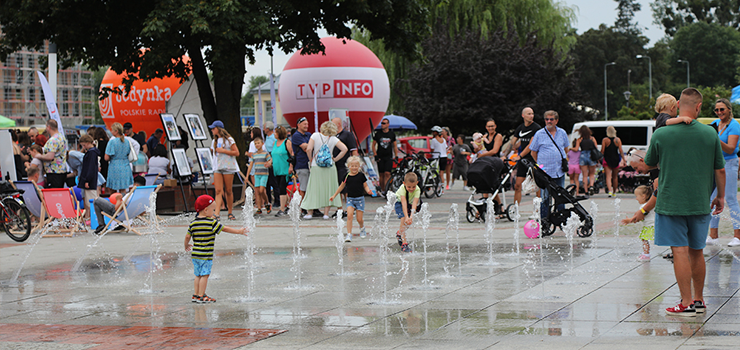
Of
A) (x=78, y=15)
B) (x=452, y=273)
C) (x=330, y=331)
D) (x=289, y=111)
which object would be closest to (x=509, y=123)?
(x=289, y=111)

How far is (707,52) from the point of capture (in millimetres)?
94562

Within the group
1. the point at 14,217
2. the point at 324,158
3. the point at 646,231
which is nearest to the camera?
the point at 646,231

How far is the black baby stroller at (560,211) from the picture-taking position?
11.4m

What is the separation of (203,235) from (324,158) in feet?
22.3

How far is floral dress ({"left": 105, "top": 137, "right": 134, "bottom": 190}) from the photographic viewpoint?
14259 mm

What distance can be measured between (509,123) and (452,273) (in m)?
33.7

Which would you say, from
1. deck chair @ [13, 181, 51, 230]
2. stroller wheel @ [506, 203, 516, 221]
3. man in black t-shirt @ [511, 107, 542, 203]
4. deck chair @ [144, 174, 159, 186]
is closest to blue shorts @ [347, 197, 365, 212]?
man in black t-shirt @ [511, 107, 542, 203]

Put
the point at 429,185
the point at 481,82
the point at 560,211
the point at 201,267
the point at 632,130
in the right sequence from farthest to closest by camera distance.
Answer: the point at 481,82, the point at 632,130, the point at 429,185, the point at 560,211, the point at 201,267

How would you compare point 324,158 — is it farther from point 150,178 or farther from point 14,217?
point 14,217

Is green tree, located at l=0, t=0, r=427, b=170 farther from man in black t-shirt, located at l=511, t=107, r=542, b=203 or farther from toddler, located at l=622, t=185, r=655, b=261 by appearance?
toddler, located at l=622, t=185, r=655, b=261

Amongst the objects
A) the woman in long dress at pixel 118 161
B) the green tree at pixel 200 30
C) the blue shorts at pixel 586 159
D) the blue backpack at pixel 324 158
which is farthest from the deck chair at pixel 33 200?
the blue shorts at pixel 586 159

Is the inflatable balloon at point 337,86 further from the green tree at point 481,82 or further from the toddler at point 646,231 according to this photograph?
the green tree at point 481,82

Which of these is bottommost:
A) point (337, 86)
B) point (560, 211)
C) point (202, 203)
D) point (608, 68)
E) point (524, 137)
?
point (560, 211)

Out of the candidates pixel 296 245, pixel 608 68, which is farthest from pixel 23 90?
pixel 296 245
